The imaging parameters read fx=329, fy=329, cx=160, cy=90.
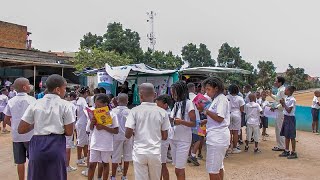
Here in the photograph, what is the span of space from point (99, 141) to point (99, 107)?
20.7 inches

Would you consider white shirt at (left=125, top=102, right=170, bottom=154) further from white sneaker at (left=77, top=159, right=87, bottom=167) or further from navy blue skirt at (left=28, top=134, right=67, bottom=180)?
white sneaker at (left=77, top=159, right=87, bottom=167)

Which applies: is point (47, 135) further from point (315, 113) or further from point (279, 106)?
point (315, 113)

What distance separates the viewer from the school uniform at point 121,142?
569 cm

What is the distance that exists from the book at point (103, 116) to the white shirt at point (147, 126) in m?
1.11

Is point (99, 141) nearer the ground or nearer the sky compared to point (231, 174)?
nearer the sky

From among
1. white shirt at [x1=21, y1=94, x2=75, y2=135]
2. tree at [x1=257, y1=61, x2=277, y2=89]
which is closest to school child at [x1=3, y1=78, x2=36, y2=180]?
white shirt at [x1=21, y1=94, x2=75, y2=135]

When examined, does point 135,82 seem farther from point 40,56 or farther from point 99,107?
point 40,56

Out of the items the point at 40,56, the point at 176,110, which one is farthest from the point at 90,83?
the point at 40,56

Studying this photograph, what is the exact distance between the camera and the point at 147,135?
3.91 m

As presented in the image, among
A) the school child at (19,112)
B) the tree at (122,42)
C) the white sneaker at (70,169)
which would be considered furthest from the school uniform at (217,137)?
the tree at (122,42)

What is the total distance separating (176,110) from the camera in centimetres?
484

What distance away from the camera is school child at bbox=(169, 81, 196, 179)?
4.55m

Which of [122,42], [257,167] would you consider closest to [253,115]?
[257,167]

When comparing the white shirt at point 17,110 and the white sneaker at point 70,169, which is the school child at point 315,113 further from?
the white shirt at point 17,110
